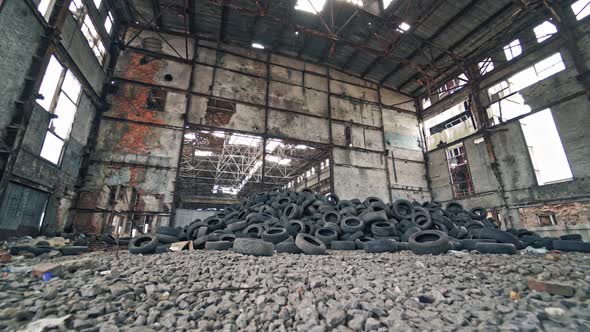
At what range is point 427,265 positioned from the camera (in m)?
2.91

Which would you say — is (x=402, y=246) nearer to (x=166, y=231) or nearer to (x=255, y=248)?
(x=255, y=248)

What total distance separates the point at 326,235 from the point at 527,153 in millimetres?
10377

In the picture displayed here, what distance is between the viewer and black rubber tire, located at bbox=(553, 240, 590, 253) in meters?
4.21

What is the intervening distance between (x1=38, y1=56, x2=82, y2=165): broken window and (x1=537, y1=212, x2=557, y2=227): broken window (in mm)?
16745

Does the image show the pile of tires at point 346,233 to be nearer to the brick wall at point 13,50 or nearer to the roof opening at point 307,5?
the brick wall at point 13,50

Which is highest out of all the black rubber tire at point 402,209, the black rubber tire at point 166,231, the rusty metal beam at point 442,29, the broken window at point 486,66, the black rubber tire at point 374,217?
the rusty metal beam at point 442,29

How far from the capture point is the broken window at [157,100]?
379 inches

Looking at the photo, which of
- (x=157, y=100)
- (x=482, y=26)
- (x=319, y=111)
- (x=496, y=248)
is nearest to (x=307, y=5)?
(x=319, y=111)

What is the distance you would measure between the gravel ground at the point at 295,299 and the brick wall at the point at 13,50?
4662 mm

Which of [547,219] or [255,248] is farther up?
[547,219]

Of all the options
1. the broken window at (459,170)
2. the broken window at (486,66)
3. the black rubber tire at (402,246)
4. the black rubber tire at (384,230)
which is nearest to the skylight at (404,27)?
the broken window at (486,66)

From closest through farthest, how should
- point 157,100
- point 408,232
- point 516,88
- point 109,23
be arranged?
point 408,232 < point 109,23 < point 157,100 < point 516,88

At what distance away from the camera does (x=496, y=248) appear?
392 centimetres

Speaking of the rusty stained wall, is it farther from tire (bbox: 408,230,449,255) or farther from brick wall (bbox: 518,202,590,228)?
tire (bbox: 408,230,449,255)
